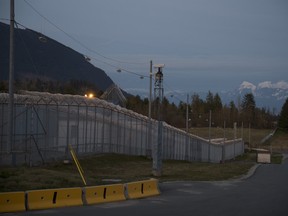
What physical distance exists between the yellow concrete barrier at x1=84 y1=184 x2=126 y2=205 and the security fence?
911 centimetres

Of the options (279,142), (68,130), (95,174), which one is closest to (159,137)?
(95,174)

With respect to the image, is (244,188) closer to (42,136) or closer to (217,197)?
(217,197)

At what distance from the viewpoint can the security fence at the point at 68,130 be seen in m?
31.9

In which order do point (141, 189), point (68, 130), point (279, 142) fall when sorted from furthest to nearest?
point (279, 142), point (68, 130), point (141, 189)

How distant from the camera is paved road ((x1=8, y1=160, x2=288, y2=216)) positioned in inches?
601

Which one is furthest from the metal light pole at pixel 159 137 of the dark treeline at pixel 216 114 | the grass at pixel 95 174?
the dark treeline at pixel 216 114

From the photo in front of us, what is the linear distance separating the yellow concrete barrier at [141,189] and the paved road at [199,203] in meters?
0.42

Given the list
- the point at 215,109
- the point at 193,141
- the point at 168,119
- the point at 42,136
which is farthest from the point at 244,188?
the point at 215,109

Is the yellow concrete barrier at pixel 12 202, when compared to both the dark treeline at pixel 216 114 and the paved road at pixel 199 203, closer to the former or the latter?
the paved road at pixel 199 203

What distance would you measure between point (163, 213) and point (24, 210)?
3.99m

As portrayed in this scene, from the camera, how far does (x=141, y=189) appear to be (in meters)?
19.6

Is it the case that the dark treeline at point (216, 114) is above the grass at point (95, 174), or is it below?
above

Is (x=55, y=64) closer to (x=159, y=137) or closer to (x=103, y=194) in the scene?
(x=159, y=137)

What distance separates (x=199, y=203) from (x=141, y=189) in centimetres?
270
